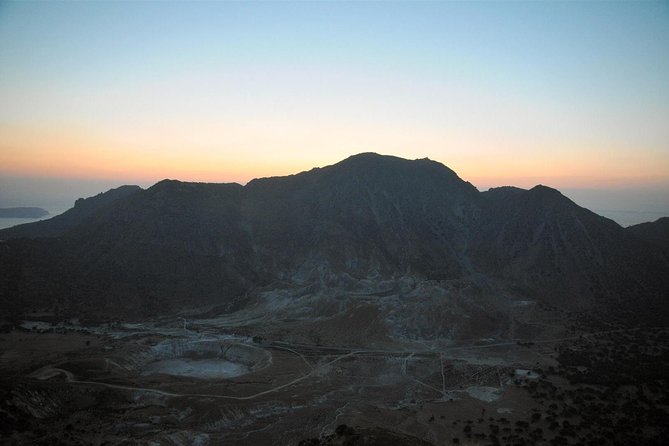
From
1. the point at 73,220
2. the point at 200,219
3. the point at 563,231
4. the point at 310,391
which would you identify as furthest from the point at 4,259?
the point at 563,231

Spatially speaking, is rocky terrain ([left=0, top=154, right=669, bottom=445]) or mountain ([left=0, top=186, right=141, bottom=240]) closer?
rocky terrain ([left=0, top=154, right=669, bottom=445])

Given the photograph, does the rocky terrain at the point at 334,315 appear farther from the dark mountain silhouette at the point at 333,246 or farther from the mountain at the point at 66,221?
the mountain at the point at 66,221

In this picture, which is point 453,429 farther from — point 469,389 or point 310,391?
point 310,391

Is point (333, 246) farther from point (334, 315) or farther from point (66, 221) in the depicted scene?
point (66, 221)

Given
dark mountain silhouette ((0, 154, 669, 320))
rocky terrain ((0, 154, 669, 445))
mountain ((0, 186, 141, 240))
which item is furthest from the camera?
mountain ((0, 186, 141, 240))

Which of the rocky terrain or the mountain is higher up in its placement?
the mountain

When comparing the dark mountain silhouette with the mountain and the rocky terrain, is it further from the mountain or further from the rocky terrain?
the mountain

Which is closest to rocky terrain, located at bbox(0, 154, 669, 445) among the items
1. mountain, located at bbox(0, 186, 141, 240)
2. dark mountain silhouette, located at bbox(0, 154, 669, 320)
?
dark mountain silhouette, located at bbox(0, 154, 669, 320)
